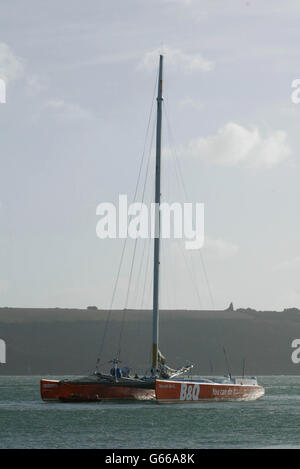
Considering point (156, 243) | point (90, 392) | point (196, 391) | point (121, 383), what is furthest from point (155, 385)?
point (156, 243)

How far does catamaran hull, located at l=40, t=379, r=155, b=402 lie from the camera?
1751 inches

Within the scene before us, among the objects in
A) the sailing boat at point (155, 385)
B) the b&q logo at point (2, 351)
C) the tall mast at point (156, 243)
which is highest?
the tall mast at point (156, 243)

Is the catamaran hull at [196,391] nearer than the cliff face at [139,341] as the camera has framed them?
Yes

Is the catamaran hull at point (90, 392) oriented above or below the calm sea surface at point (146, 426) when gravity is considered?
above

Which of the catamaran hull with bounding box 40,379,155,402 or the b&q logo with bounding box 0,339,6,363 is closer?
the catamaran hull with bounding box 40,379,155,402

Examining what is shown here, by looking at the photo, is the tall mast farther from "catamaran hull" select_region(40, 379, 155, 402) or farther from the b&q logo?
the b&q logo

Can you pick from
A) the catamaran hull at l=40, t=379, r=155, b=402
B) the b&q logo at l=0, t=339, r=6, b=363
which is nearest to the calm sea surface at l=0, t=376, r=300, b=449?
the catamaran hull at l=40, t=379, r=155, b=402

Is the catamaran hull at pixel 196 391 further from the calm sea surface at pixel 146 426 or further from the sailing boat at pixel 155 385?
the calm sea surface at pixel 146 426

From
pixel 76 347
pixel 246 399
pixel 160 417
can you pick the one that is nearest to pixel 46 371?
pixel 76 347

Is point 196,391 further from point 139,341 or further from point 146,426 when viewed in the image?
point 139,341

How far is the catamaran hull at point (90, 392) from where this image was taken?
44469 mm

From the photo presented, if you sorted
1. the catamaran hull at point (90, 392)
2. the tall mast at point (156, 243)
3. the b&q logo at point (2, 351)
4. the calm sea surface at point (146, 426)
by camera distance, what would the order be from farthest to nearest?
the b&q logo at point (2, 351), the tall mast at point (156, 243), the catamaran hull at point (90, 392), the calm sea surface at point (146, 426)

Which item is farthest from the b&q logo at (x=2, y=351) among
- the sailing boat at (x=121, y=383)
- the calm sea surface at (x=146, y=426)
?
the sailing boat at (x=121, y=383)

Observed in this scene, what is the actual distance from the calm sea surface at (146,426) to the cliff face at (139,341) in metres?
128
